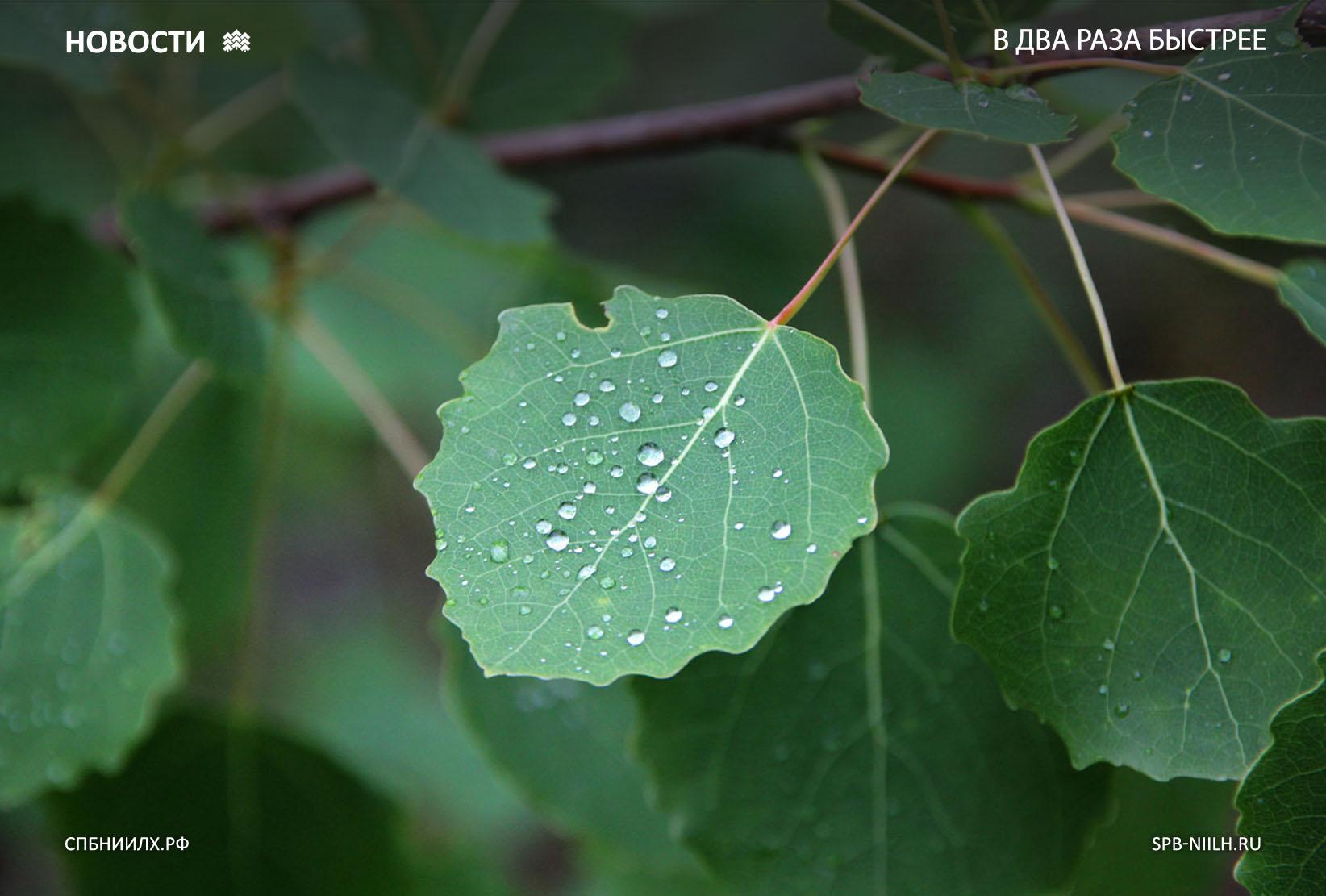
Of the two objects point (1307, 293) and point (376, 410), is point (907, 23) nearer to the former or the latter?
point (1307, 293)

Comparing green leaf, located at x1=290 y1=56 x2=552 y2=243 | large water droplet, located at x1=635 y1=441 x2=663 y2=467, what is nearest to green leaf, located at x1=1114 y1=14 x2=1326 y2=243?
large water droplet, located at x1=635 y1=441 x2=663 y2=467

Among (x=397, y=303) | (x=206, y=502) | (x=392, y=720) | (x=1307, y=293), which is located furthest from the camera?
(x=392, y=720)

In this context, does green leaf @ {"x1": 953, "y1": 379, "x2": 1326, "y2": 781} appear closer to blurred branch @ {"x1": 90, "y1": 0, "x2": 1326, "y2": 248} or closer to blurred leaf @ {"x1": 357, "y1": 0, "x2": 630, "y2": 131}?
blurred branch @ {"x1": 90, "y1": 0, "x2": 1326, "y2": 248}

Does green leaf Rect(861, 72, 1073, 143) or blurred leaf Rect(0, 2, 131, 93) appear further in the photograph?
blurred leaf Rect(0, 2, 131, 93)

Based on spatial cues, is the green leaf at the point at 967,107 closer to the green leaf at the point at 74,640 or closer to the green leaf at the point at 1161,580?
the green leaf at the point at 1161,580

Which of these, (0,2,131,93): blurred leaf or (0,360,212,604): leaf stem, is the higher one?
(0,2,131,93): blurred leaf

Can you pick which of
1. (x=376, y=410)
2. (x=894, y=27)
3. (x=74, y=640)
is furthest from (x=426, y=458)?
(x=894, y=27)

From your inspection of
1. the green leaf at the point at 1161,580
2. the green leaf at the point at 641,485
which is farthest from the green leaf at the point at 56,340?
the green leaf at the point at 1161,580
